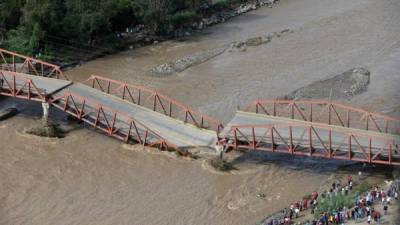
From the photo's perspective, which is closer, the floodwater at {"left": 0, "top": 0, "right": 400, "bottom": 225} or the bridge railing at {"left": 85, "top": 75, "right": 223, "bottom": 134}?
the floodwater at {"left": 0, "top": 0, "right": 400, "bottom": 225}

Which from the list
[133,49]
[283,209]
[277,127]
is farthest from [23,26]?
[283,209]

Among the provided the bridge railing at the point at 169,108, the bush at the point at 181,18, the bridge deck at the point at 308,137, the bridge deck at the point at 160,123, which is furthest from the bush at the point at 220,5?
the bridge deck at the point at 308,137

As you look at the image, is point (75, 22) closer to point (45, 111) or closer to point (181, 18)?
point (181, 18)

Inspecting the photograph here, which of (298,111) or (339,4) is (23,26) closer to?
(298,111)

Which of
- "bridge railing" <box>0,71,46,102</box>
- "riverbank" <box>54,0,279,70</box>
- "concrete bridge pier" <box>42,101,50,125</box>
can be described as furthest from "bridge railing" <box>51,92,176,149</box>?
"riverbank" <box>54,0,279,70</box>

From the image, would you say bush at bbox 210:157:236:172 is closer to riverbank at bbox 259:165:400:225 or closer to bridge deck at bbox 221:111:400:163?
bridge deck at bbox 221:111:400:163

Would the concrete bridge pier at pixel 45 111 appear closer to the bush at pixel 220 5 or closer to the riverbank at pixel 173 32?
the riverbank at pixel 173 32

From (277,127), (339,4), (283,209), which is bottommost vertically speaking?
(283,209)
